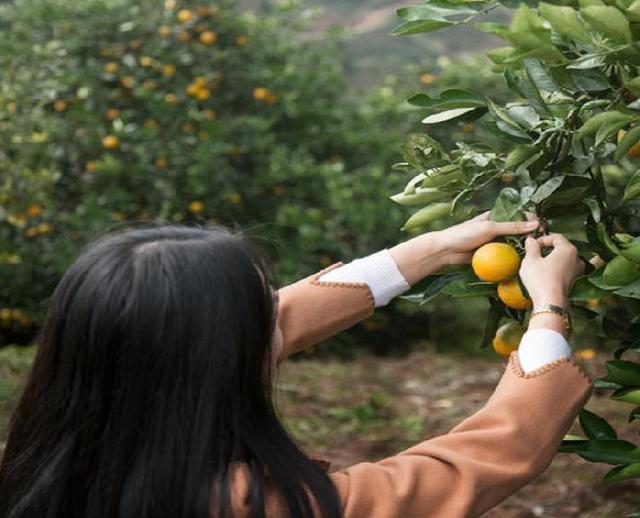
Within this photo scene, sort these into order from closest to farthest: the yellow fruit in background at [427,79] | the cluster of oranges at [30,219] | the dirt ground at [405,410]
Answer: the dirt ground at [405,410]
the cluster of oranges at [30,219]
the yellow fruit in background at [427,79]

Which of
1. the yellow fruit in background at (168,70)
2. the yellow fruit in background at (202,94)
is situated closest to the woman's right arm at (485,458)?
the yellow fruit in background at (202,94)

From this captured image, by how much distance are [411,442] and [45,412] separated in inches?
95.4

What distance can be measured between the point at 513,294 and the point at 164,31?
3867 millimetres

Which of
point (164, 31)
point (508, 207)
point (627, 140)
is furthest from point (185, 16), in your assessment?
point (627, 140)

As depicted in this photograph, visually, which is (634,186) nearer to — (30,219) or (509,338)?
(509,338)

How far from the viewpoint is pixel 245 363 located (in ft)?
4.73

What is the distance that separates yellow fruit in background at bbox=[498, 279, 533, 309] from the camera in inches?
62.0

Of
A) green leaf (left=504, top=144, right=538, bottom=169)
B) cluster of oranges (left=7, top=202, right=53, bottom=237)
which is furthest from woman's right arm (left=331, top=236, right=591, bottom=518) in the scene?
cluster of oranges (left=7, top=202, right=53, bottom=237)

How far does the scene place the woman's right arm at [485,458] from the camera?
1425 millimetres

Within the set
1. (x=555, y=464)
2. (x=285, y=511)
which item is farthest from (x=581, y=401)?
(x=555, y=464)

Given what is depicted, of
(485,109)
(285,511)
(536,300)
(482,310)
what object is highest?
(485,109)

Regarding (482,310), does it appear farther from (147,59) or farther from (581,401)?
(581,401)

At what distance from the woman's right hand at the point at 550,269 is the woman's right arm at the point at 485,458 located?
4cm

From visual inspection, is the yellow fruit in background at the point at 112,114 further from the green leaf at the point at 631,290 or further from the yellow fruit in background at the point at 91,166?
the green leaf at the point at 631,290
